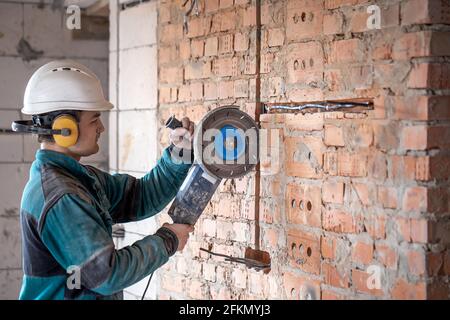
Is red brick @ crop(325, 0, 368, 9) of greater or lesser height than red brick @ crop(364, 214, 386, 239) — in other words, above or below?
above

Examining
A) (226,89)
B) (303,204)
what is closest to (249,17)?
(226,89)

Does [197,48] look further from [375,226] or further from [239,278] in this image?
[375,226]

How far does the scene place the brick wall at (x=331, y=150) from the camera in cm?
209

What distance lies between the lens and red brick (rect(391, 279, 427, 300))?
6.88ft

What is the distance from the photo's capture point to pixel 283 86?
2.58 metres

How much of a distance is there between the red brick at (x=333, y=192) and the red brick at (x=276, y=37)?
57 cm

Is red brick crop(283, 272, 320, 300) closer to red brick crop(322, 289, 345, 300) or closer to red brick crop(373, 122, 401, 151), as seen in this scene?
red brick crop(322, 289, 345, 300)

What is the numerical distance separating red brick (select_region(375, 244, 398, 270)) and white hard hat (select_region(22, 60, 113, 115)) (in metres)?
1.05

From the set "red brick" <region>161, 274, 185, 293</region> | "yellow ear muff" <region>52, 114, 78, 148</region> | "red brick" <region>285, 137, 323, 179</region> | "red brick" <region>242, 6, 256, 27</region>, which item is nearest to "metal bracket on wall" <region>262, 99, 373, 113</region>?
"red brick" <region>285, 137, 323, 179</region>

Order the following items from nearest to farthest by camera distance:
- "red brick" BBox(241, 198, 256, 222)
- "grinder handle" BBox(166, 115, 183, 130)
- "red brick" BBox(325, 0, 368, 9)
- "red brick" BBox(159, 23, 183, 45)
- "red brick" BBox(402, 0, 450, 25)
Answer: "red brick" BBox(402, 0, 450, 25)
"red brick" BBox(325, 0, 368, 9)
"grinder handle" BBox(166, 115, 183, 130)
"red brick" BBox(241, 198, 256, 222)
"red brick" BBox(159, 23, 183, 45)

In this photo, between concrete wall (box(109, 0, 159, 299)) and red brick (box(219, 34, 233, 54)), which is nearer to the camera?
red brick (box(219, 34, 233, 54))

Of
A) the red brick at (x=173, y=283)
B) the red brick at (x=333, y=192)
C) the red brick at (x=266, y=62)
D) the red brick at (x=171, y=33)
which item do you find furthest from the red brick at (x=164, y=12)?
the red brick at (x=333, y=192)
